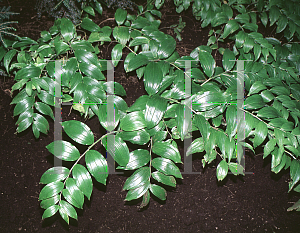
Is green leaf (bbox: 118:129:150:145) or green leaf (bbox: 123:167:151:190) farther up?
green leaf (bbox: 118:129:150:145)

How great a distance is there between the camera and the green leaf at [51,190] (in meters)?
0.89

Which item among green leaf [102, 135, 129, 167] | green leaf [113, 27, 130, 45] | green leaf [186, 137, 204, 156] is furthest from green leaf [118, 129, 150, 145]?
green leaf [113, 27, 130, 45]

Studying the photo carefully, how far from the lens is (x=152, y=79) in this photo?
95 centimetres

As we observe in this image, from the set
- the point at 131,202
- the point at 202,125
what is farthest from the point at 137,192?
the point at 131,202

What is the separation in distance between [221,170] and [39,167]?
3.85 feet

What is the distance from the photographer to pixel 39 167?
4.79ft

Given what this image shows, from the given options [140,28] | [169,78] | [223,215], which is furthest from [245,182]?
[140,28]

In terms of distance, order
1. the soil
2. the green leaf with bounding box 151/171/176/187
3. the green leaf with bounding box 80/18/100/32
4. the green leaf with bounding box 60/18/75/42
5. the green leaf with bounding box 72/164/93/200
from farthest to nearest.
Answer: the soil → the green leaf with bounding box 80/18/100/32 → the green leaf with bounding box 60/18/75/42 → the green leaf with bounding box 151/171/176/187 → the green leaf with bounding box 72/164/93/200

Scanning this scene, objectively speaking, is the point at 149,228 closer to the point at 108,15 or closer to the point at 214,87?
the point at 214,87

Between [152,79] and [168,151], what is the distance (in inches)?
12.7

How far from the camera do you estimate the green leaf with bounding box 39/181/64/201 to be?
0.89 meters

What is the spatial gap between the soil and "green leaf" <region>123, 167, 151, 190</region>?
0.52 m

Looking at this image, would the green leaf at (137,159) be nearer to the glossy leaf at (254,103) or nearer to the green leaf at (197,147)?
the green leaf at (197,147)

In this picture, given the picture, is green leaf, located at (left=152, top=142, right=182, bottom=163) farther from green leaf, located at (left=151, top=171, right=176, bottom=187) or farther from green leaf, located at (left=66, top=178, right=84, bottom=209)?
green leaf, located at (left=66, top=178, right=84, bottom=209)
